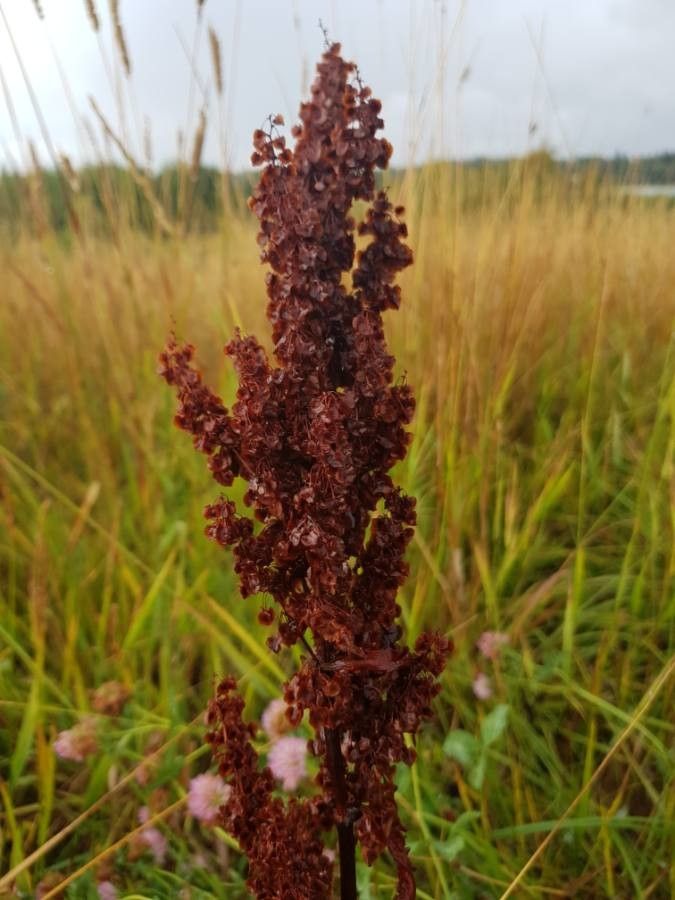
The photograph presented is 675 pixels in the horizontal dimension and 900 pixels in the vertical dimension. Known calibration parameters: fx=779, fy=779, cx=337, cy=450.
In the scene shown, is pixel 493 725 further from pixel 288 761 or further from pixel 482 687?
pixel 288 761

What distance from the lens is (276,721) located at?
1478 millimetres

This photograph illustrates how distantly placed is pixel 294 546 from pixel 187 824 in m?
0.95

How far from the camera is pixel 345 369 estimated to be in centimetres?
86

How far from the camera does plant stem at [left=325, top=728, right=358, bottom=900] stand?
37.1 inches

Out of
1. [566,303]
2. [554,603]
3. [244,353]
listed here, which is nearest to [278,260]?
[244,353]

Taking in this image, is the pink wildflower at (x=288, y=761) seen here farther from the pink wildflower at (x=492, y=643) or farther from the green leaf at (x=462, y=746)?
the pink wildflower at (x=492, y=643)

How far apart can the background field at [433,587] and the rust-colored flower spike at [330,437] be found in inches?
19.5

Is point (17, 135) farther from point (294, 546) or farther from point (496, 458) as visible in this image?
point (294, 546)

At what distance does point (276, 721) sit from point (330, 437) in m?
0.88

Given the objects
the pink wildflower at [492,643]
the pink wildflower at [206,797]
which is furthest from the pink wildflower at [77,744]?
the pink wildflower at [492,643]

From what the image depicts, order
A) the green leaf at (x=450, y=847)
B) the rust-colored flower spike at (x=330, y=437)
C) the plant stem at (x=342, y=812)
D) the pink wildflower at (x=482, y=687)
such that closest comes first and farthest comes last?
the rust-colored flower spike at (x=330, y=437) → the plant stem at (x=342, y=812) → the green leaf at (x=450, y=847) → the pink wildflower at (x=482, y=687)

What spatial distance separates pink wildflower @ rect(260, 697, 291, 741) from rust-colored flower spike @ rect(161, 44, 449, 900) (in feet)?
1.68

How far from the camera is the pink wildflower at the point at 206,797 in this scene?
137 cm

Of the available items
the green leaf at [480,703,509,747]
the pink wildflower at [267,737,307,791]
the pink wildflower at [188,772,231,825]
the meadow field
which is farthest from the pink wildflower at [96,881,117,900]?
the green leaf at [480,703,509,747]
